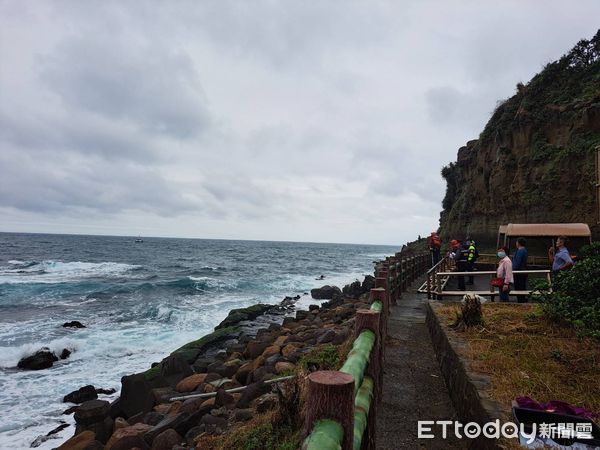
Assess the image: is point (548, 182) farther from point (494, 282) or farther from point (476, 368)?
point (476, 368)

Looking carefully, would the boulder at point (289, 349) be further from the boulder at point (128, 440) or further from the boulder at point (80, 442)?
the boulder at point (80, 442)

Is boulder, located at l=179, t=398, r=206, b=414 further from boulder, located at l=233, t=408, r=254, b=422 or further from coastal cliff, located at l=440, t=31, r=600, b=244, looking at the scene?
coastal cliff, located at l=440, t=31, r=600, b=244

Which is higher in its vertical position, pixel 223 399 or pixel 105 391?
pixel 223 399

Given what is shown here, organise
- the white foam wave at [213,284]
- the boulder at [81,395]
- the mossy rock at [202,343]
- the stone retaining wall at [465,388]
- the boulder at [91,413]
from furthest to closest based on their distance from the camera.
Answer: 1. the white foam wave at [213,284]
2. the mossy rock at [202,343]
3. the boulder at [81,395]
4. the boulder at [91,413]
5. the stone retaining wall at [465,388]

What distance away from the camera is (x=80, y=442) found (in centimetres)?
678

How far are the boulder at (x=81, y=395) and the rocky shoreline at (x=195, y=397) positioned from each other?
81 centimetres

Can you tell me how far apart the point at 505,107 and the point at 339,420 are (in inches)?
1248

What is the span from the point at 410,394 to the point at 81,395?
353 inches

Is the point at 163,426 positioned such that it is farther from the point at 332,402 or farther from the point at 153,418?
the point at 332,402

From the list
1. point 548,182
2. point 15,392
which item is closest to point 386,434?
point 15,392

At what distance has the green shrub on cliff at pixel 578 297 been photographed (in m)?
4.77

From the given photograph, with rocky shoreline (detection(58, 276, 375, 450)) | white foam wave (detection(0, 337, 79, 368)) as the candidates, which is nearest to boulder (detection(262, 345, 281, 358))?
rocky shoreline (detection(58, 276, 375, 450))

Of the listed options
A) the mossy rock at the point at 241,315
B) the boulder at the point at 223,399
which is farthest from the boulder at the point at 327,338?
the mossy rock at the point at 241,315

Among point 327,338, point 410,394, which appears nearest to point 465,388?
point 410,394
